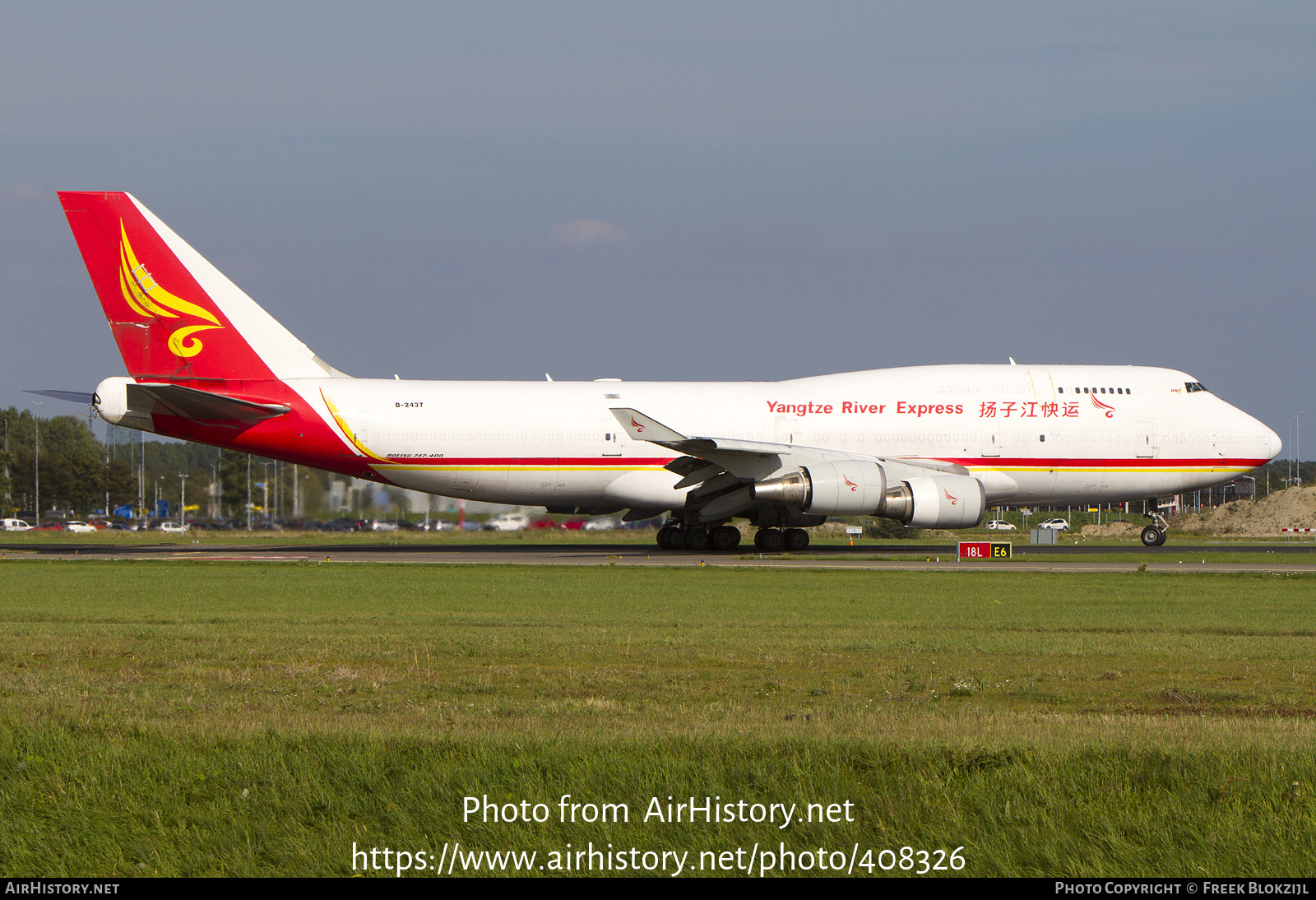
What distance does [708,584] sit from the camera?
920 inches

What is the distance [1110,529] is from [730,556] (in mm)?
41654

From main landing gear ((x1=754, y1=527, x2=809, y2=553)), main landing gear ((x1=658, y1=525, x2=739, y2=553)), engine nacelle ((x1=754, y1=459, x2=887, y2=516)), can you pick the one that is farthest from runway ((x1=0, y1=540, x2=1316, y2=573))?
engine nacelle ((x1=754, y1=459, x2=887, y2=516))

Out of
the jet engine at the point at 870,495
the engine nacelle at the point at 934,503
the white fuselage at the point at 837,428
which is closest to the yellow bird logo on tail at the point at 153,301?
the white fuselage at the point at 837,428

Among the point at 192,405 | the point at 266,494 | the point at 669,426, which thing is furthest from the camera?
the point at 266,494

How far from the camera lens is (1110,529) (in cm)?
6656

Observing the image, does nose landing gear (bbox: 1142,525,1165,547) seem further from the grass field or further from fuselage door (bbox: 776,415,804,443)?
the grass field

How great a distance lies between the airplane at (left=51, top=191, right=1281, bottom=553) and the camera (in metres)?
31.2

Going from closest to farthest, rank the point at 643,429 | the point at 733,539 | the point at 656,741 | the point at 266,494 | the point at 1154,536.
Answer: the point at 656,741, the point at 643,429, the point at 733,539, the point at 1154,536, the point at 266,494

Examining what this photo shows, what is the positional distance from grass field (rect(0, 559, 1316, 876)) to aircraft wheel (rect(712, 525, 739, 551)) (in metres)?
17.5

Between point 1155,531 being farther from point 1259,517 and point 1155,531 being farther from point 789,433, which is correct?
point 1259,517

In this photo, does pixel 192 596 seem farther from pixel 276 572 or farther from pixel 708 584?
pixel 708 584

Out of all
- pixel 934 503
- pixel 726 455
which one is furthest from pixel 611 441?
pixel 934 503
